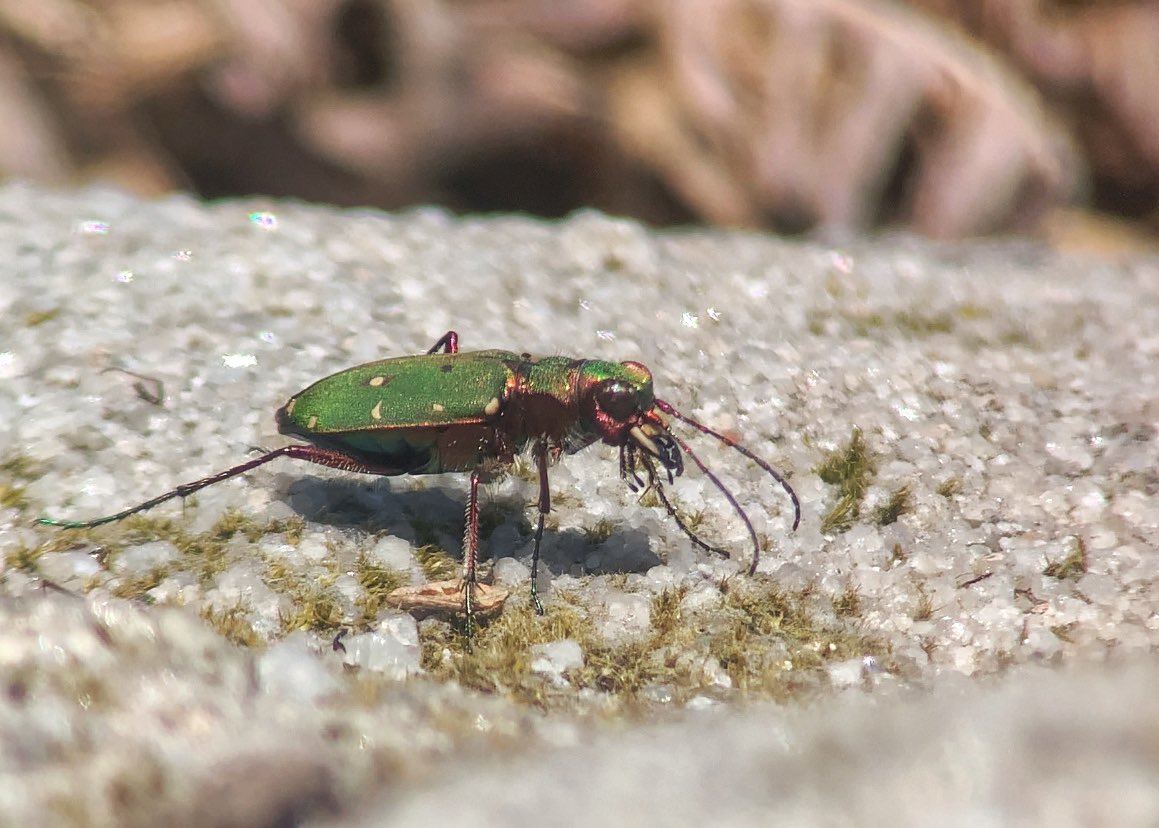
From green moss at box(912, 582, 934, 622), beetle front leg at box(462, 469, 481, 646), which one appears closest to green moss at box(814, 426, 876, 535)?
green moss at box(912, 582, 934, 622)

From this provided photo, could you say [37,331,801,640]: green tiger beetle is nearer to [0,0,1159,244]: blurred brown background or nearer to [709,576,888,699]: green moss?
[709,576,888,699]: green moss

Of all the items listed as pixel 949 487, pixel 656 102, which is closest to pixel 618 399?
pixel 949 487

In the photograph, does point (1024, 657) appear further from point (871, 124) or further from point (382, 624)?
point (871, 124)

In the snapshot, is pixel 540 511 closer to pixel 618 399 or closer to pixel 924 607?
pixel 618 399

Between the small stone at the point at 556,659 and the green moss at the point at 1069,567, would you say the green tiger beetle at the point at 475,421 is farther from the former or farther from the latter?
the green moss at the point at 1069,567

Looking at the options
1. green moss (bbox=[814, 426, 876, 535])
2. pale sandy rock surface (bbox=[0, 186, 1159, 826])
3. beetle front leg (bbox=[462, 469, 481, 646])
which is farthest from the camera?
green moss (bbox=[814, 426, 876, 535])

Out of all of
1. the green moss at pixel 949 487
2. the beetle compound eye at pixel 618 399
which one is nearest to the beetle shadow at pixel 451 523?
the beetle compound eye at pixel 618 399
